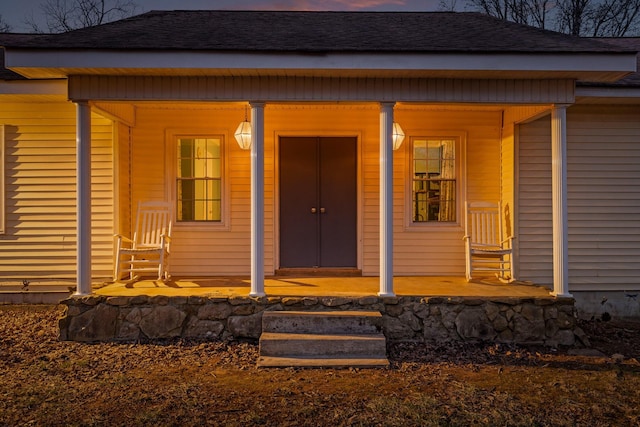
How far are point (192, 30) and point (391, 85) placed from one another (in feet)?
8.42

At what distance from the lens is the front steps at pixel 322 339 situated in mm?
5352

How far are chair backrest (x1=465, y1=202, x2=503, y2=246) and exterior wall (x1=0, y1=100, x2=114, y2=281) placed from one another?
16.8 ft

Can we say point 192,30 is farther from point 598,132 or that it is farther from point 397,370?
point 598,132

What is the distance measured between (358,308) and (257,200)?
1661 millimetres

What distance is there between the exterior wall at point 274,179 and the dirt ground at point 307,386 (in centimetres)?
203

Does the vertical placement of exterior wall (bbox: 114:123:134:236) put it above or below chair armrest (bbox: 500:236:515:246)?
above

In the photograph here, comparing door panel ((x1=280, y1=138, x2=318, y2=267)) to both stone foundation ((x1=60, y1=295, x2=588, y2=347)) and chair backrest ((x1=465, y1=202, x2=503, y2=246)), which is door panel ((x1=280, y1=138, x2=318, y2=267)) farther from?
chair backrest ((x1=465, y1=202, x2=503, y2=246))

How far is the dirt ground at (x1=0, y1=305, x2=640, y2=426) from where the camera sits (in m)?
4.08

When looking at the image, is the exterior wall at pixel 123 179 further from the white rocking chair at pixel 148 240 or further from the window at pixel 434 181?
the window at pixel 434 181

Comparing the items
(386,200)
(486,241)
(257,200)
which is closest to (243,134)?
(257,200)

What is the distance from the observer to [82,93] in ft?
19.9

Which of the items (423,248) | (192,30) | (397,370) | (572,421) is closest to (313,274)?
(423,248)

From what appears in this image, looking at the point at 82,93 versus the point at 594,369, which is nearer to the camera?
the point at 594,369

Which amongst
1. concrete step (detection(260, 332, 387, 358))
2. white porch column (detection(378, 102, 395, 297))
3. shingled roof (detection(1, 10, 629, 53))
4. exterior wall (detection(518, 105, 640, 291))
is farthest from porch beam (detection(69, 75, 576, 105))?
concrete step (detection(260, 332, 387, 358))
